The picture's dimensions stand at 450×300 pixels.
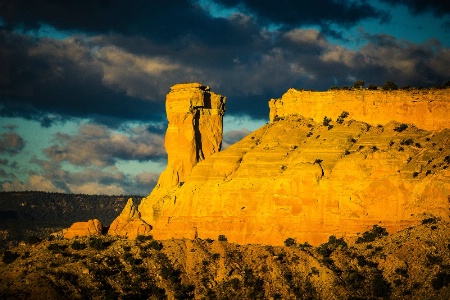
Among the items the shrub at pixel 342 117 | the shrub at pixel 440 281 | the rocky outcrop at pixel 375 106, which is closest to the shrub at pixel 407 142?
the rocky outcrop at pixel 375 106

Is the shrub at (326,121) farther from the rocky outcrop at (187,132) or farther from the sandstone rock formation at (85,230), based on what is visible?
the sandstone rock formation at (85,230)

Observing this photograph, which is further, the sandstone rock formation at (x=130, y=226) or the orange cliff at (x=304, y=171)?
the sandstone rock formation at (x=130, y=226)

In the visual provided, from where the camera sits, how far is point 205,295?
74.7m

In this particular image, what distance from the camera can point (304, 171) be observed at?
92.7 m

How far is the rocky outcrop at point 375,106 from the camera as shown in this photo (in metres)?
97.1

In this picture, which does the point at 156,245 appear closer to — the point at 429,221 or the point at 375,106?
the point at 429,221

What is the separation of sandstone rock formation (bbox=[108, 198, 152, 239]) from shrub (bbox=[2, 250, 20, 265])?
2194 centimetres

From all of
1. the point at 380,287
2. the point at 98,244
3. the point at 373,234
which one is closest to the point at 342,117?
the point at 373,234

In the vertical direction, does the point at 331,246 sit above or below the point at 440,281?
above

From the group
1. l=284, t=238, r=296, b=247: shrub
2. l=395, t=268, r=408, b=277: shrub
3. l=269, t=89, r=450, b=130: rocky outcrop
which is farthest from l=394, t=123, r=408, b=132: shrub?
l=395, t=268, r=408, b=277: shrub

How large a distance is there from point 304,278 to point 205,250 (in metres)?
7.72

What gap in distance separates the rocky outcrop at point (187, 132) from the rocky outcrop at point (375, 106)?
255 inches

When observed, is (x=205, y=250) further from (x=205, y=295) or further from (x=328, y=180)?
(x=328, y=180)

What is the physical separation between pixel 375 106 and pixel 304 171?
11.3m
